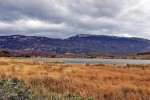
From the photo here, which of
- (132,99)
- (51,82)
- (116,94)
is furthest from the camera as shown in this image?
(51,82)

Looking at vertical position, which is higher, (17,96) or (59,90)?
(17,96)

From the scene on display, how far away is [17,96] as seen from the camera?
23.4 feet

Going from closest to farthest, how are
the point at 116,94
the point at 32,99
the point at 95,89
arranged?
the point at 32,99, the point at 116,94, the point at 95,89

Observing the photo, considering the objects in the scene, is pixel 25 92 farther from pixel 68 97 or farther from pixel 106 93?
pixel 106 93

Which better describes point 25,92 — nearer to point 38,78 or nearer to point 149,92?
point 149,92

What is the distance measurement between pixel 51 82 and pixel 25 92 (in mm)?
7322

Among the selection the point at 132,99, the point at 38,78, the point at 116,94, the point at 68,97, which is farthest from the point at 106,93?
the point at 38,78

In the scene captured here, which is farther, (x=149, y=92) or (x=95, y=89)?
(x=95, y=89)

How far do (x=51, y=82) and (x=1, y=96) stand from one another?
292 inches

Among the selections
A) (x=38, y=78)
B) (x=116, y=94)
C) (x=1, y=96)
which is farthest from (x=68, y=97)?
(x=38, y=78)

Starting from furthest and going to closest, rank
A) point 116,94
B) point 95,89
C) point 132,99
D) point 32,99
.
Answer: point 95,89, point 116,94, point 132,99, point 32,99

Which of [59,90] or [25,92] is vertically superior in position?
[25,92]

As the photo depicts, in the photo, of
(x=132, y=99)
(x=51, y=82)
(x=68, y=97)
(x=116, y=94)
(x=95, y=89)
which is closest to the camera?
(x=68, y=97)

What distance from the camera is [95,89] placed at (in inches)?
476
